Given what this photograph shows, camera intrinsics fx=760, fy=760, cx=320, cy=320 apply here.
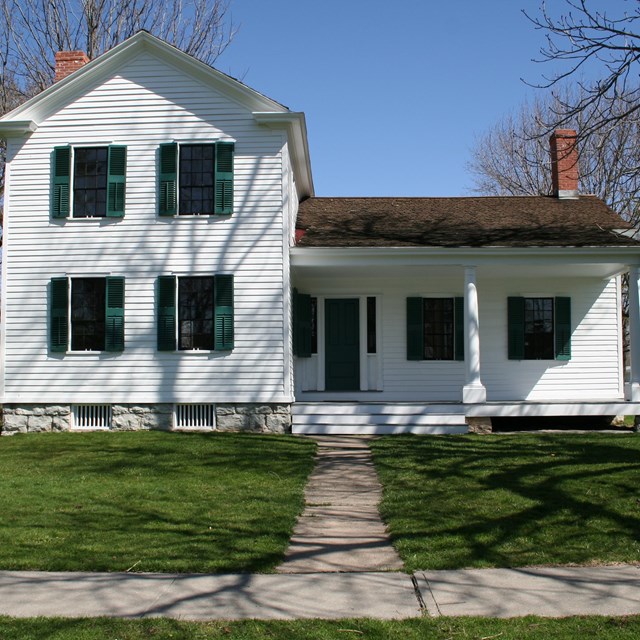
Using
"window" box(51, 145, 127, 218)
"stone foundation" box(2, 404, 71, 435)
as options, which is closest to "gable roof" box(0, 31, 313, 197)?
"window" box(51, 145, 127, 218)

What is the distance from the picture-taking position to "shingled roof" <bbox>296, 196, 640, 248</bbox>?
14875 millimetres

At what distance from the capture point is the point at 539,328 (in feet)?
55.0

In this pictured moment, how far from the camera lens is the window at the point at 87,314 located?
47.5 ft

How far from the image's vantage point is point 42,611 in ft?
16.8

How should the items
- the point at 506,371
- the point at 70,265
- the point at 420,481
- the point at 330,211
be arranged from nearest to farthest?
the point at 420,481 → the point at 70,265 → the point at 506,371 → the point at 330,211

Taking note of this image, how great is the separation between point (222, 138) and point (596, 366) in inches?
369

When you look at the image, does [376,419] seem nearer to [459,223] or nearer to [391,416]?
[391,416]

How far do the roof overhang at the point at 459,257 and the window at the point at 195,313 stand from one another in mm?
1569

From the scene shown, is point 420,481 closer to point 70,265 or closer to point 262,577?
point 262,577

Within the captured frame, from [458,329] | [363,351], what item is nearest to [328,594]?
[363,351]

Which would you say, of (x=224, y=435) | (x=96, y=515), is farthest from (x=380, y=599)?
(x=224, y=435)

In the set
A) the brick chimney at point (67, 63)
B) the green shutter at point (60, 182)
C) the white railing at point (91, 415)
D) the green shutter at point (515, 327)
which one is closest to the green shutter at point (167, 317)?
the white railing at point (91, 415)

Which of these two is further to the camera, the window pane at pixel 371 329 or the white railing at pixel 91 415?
the window pane at pixel 371 329

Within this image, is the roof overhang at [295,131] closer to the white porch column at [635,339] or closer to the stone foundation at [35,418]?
the stone foundation at [35,418]
